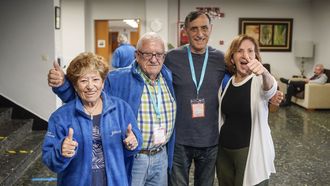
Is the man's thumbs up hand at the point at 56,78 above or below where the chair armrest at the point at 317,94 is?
above

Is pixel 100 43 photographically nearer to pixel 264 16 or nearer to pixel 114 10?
pixel 114 10

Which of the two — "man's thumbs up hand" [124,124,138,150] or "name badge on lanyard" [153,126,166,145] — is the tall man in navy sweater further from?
"man's thumbs up hand" [124,124,138,150]

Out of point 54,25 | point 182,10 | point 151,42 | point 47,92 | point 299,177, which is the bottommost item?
point 299,177

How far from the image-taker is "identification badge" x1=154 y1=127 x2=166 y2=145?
6.45 feet

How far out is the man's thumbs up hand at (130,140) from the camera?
1.66 m

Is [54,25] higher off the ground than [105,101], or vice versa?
[54,25]

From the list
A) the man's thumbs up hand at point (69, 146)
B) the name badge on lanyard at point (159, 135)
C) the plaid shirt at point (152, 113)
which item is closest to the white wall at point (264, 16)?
the plaid shirt at point (152, 113)

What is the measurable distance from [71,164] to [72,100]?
0.99 feet

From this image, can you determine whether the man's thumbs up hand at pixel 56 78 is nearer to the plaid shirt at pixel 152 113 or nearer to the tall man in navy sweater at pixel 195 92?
the plaid shirt at pixel 152 113

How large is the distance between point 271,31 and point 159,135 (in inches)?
325

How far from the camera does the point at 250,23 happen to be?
9.45 metres

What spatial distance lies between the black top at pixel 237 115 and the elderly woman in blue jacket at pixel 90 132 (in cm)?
65

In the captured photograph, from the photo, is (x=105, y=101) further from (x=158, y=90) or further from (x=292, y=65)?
(x=292, y=65)

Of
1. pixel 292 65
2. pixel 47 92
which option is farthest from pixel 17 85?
pixel 292 65
